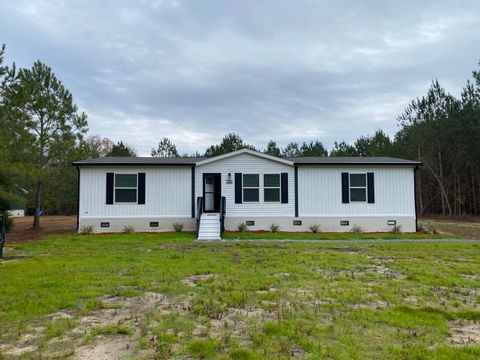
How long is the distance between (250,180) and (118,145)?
76.4 ft

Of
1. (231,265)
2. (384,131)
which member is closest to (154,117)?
(231,265)

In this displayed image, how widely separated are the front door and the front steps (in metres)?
0.78

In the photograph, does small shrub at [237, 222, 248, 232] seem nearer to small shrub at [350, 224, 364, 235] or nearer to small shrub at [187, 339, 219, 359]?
small shrub at [350, 224, 364, 235]

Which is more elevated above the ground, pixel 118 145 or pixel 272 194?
pixel 118 145

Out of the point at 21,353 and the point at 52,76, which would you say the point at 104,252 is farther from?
the point at 52,76

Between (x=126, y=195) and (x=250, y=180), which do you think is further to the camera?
(x=250, y=180)

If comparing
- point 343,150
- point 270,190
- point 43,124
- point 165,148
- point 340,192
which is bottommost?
point 340,192

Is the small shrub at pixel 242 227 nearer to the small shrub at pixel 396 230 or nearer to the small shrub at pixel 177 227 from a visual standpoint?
the small shrub at pixel 177 227

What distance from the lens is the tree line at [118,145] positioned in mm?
15633

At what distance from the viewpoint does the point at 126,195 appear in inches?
632

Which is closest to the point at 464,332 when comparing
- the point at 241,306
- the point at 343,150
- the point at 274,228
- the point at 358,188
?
the point at 241,306

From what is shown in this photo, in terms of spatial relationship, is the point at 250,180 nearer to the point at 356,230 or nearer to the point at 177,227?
the point at 177,227

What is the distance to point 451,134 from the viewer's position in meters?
27.2

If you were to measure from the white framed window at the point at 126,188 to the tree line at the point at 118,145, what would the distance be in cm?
325
